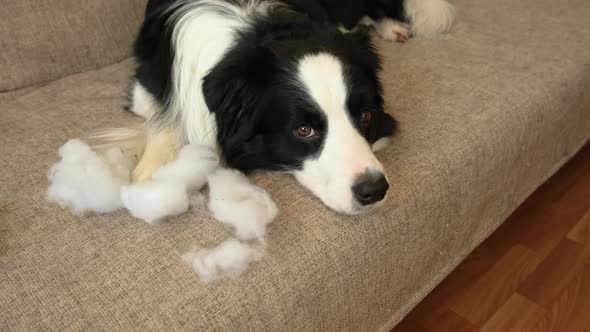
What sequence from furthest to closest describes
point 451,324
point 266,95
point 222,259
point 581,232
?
point 581,232 → point 451,324 → point 266,95 → point 222,259

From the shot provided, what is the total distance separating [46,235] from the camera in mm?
1039

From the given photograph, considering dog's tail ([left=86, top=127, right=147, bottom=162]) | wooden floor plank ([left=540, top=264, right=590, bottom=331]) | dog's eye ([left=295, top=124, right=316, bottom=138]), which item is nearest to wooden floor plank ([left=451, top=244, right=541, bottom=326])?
wooden floor plank ([left=540, top=264, right=590, bottom=331])

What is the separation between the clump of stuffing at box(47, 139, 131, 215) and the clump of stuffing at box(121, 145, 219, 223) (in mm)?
40

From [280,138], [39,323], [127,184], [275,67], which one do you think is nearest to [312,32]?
[275,67]

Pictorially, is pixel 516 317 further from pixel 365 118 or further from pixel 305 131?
pixel 305 131

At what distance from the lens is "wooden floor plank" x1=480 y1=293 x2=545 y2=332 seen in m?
1.56

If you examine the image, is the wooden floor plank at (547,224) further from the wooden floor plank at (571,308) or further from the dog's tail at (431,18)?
the dog's tail at (431,18)

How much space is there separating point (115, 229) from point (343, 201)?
499 mm

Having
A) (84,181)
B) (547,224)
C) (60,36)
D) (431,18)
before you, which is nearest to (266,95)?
(84,181)

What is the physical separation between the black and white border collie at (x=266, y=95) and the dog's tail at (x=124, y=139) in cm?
3

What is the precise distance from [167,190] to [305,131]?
35cm

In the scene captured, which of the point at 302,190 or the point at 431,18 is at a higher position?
the point at 431,18

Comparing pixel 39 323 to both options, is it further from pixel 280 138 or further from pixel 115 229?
pixel 280 138

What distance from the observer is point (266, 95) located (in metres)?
1.18
